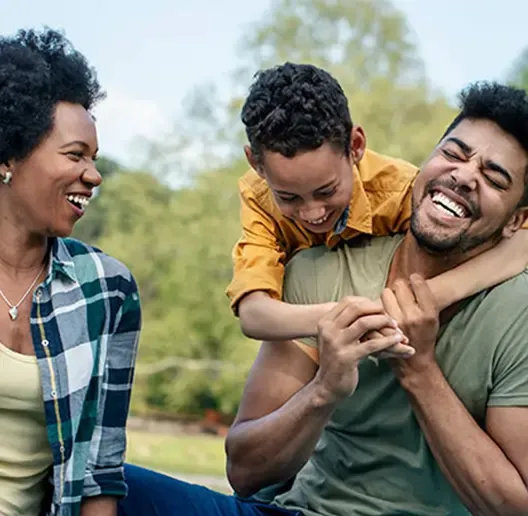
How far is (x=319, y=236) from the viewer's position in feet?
7.61

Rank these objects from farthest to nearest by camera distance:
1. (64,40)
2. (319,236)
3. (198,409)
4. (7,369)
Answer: (198,409) < (319,236) < (64,40) < (7,369)

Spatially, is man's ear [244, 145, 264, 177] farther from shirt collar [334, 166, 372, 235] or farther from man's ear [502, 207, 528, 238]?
man's ear [502, 207, 528, 238]

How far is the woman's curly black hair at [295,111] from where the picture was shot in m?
2.08

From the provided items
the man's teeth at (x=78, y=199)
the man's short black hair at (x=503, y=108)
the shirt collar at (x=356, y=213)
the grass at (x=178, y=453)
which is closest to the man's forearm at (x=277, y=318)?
the shirt collar at (x=356, y=213)

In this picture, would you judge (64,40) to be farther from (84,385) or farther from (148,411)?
(148,411)

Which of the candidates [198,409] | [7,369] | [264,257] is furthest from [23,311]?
[198,409]

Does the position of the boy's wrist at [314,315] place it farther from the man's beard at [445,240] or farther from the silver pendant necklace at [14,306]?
the silver pendant necklace at [14,306]

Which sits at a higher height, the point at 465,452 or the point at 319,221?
the point at 319,221

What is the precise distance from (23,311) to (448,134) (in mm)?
1060

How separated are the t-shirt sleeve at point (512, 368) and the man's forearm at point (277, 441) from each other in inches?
14.4

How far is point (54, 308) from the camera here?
208cm

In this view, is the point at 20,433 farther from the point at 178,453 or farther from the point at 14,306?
the point at 178,453

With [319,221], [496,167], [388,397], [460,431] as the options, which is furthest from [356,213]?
[460,431]

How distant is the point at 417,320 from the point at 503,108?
1.73 feet
